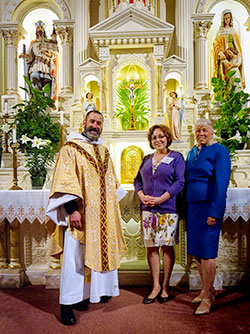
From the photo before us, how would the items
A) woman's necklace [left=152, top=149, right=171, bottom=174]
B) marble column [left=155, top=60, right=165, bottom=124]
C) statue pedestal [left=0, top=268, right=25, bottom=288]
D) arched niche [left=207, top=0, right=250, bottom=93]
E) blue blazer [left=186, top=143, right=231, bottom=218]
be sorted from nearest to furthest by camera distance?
blue blazer [left=186, top=143, right=231, bottom=218] < woman's necklace [left=152, top=149, right=171, bottom=174] < statue pedestal [left=0, top=268, right=25, bottom=288] < marble column [left=155, top=60, right=165, bottom=124] < arched niche [left=207, top=0, right=250, bottom=93]

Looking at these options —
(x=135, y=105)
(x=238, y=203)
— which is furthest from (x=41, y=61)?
(x=238, y=203)

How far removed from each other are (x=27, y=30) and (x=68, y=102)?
7.10 ft

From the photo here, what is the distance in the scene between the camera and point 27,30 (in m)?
7.06

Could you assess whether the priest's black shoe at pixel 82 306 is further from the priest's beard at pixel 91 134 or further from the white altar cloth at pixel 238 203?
the white altar cloth at pixel 238 203

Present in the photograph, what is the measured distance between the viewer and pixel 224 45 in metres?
6.12

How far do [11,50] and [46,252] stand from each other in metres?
4.61

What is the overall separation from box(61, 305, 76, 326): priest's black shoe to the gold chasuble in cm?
39

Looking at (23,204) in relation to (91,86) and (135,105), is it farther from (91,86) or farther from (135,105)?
(91,86)

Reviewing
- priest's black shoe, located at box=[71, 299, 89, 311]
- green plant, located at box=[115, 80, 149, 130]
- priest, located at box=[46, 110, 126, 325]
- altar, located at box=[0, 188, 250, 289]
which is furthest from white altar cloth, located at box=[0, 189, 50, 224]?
green plant, located at box=[115, 80, 149, 130]

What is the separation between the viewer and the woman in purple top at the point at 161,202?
289 centimetres

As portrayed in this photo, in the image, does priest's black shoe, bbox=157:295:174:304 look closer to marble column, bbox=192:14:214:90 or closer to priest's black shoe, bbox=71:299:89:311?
priest's black shoe, bbox=71:299:89:311

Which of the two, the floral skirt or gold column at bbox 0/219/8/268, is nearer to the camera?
the floral skirt

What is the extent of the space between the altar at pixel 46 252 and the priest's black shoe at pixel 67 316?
2.91 ft

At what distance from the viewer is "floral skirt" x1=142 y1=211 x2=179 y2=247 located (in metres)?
2.90
